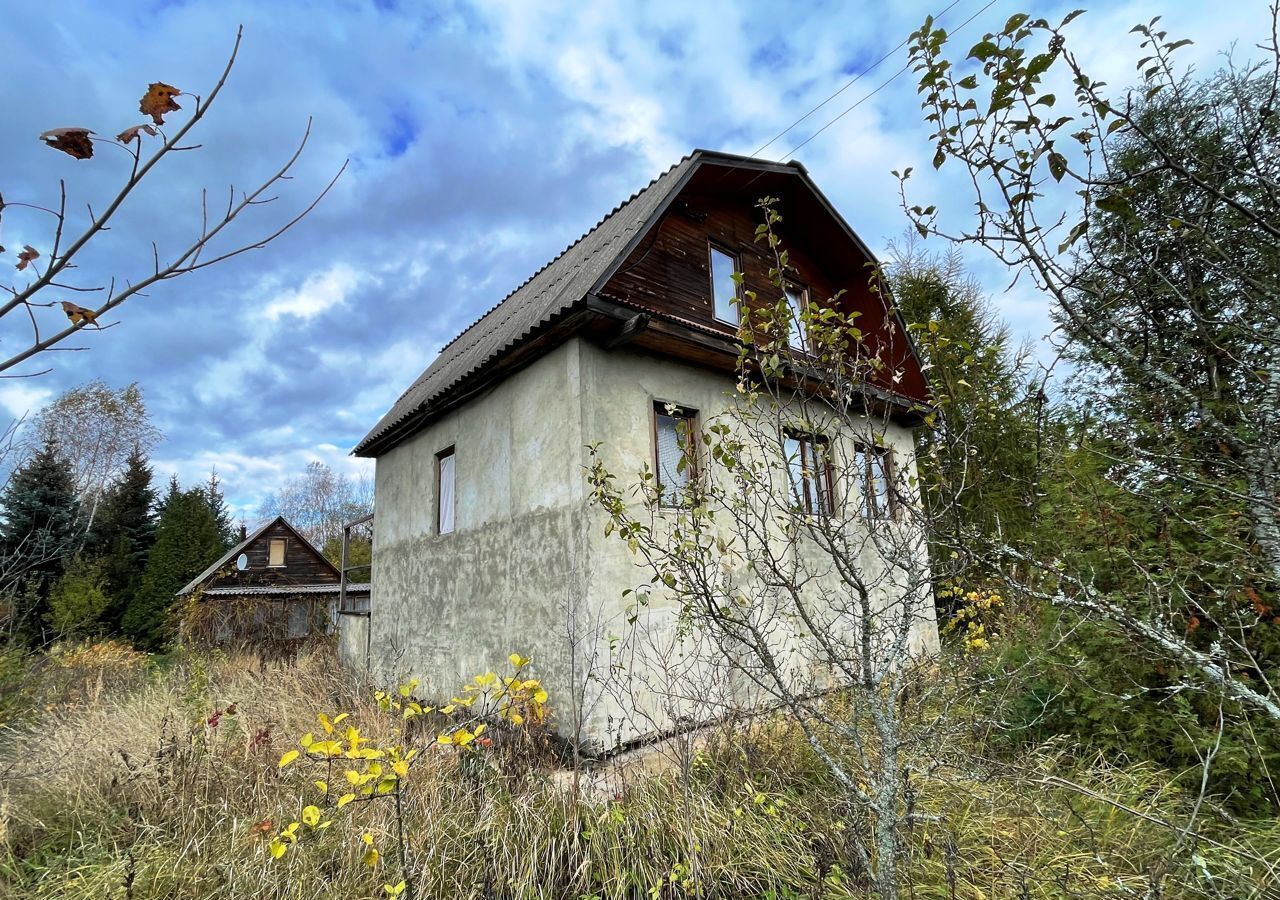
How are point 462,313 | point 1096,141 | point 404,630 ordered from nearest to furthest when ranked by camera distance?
point 1096,141, point 404,630, point 462,313

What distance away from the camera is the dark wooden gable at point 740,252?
6656 mm

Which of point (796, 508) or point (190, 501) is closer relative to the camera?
point (796, 508)

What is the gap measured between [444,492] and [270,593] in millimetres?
13077

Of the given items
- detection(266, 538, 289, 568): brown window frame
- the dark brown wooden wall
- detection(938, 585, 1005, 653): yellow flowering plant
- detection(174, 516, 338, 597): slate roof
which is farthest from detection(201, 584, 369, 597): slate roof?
detection(938, 585, 1005, 653): yellow flowering plant

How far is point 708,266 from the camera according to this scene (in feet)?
24.8

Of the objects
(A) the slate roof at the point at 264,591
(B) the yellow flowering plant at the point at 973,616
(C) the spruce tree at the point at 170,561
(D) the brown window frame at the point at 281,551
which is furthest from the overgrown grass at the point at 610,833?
(D) the brown window frame at the point at 281,551

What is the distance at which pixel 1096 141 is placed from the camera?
7.32ft

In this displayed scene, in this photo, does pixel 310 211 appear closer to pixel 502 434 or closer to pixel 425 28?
pixel 425 28

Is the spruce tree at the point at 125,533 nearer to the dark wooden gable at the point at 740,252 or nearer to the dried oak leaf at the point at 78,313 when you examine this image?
the dark wooden gable at the point at 740,252

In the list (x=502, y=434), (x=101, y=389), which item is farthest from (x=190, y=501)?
(x=502, y=434)

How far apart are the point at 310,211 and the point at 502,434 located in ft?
19.6

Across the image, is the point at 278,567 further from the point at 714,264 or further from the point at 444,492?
the point at 714,264

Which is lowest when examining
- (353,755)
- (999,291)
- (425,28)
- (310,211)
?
(353,755)

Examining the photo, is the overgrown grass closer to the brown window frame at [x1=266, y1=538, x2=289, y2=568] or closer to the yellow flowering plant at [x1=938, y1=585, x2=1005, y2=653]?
the yellow flowering plant at [x1=938, y1=585, x2=1005, y2=653]
